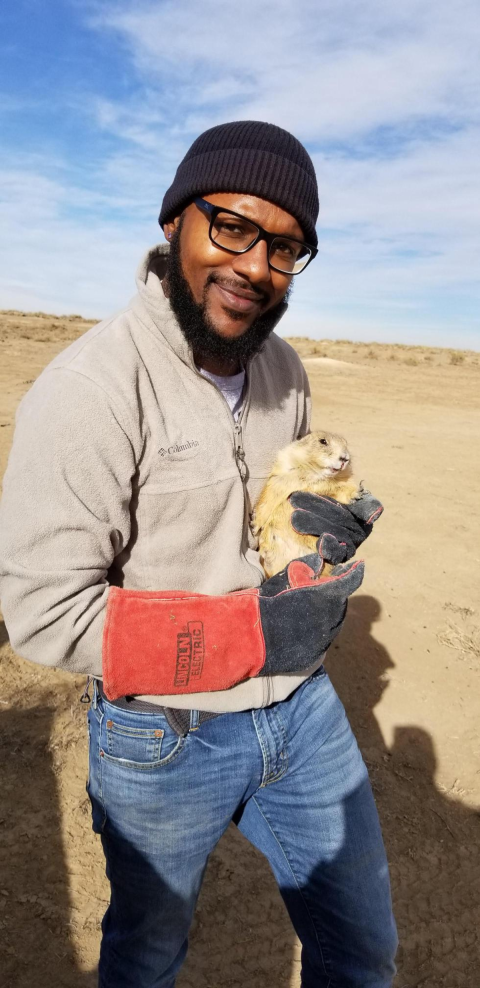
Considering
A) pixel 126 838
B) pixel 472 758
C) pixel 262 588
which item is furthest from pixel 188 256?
pixel 472 758

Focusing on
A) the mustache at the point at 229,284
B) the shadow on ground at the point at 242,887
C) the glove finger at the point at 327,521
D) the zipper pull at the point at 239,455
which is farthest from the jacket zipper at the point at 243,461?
the shadow on ground at the point at 242,887

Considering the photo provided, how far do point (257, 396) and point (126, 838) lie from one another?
64.7 inches

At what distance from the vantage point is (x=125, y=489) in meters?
1.80

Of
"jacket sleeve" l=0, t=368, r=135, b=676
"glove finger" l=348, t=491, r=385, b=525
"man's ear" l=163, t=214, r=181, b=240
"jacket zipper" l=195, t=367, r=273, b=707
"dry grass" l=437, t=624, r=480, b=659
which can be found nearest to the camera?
"jacket sleeve" l=0, t=368, r=135, b=676

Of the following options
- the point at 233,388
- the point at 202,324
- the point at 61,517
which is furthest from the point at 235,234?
the point at 61,517

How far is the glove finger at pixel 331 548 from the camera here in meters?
2.64

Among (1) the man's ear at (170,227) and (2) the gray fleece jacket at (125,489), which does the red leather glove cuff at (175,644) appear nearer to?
(2) the gray fleece jacket at (125,489)

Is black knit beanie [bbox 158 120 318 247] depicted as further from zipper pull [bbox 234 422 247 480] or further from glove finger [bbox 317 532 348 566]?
glove finger [bbox 317 532 348 566]

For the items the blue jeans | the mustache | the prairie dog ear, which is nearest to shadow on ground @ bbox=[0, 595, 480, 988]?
the blue jeans

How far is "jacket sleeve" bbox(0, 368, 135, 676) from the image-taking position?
65.7 inches

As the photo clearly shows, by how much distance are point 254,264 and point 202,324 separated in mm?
267

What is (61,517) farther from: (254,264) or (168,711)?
(254,264)

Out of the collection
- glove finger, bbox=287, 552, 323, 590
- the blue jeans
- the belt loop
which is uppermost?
glove finger, bbox=287, 552, 323, 590

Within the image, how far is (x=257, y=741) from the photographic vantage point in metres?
2.03
